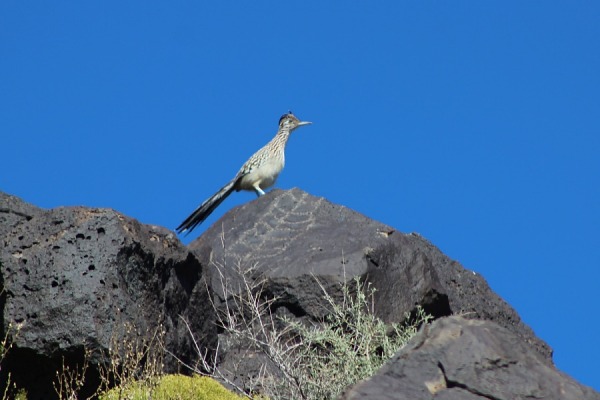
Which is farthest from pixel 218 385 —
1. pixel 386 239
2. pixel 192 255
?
pixel 386 239

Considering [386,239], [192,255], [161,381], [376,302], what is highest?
[386,239]

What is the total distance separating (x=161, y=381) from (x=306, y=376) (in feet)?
3.58

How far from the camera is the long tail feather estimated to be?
52.3 ft

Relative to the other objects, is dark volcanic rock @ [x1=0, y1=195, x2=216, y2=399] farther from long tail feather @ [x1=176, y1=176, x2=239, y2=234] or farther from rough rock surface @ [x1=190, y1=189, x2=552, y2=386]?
long tail feather @ [x1=176, y1=176, x2=239, y2=234]

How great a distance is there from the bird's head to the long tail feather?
59.1 inches

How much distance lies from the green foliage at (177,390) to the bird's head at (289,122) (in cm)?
784

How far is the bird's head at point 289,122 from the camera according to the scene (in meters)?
17.4

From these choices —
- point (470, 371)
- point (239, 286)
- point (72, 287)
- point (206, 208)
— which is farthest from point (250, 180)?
point (470, 371)

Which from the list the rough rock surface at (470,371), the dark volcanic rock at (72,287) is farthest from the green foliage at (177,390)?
the rough rock surface at (470,371)

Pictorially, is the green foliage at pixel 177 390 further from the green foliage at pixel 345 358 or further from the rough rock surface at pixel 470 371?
the rough rock surface at pixel 470 371

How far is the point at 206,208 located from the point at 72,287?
6644 millimetres

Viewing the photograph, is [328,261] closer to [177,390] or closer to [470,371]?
[177,390]

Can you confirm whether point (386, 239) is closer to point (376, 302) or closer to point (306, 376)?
point (376, 302)

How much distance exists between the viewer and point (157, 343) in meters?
9.56
